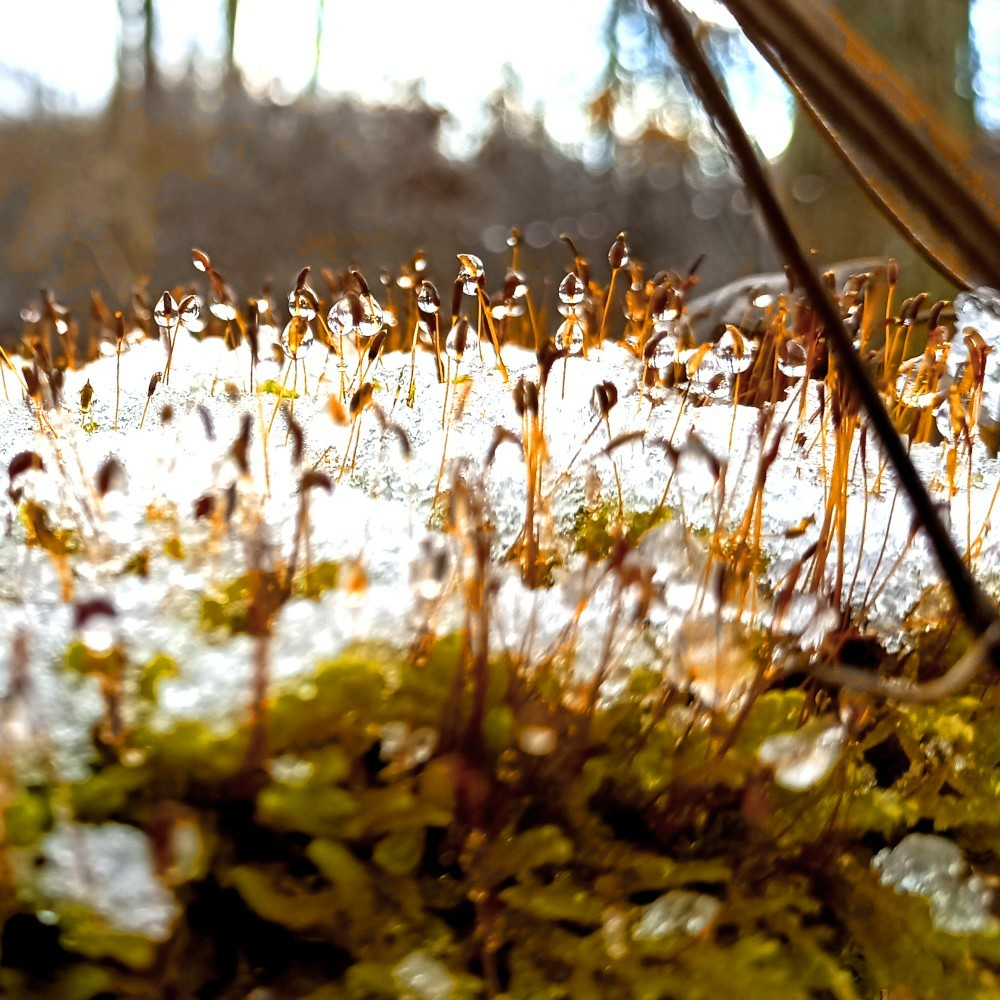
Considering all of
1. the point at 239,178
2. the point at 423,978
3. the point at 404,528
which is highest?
the point at 239,178

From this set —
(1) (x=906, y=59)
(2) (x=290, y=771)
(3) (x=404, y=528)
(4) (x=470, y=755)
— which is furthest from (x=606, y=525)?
(1) (x=906, y=59)

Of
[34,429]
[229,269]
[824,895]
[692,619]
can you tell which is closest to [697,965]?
[824,895]

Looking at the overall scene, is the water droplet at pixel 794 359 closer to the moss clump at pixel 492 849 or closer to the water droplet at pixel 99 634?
the moss clump at pixel 492 849

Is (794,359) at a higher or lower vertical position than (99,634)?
higher

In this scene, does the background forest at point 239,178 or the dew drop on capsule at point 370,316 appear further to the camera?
the background forest at point 239,178

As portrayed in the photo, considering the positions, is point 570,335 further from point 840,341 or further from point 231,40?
point 231,40

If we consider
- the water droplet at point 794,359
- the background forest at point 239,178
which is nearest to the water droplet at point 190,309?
the water droplet at point 794,359

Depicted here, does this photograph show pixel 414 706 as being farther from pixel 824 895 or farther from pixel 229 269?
pixel 229 269
